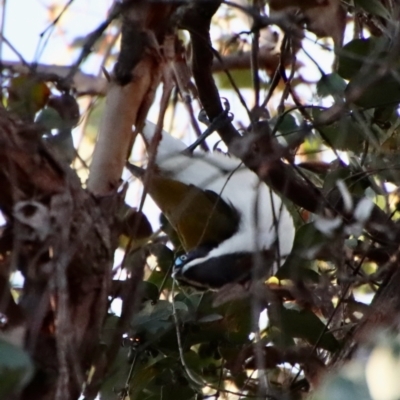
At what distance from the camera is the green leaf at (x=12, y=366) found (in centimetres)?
58

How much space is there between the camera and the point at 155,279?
1300 millimetres

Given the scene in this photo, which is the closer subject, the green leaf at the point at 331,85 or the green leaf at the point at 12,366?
the green leaf at the point at 12,366

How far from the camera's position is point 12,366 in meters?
0.58

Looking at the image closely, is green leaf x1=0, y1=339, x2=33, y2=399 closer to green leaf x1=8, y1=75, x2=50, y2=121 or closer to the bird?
green leaf x1=8, y1=75, x2=50, y2=121

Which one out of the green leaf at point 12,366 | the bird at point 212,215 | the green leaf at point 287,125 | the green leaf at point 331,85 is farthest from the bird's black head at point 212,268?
the green leaf at point 12,366

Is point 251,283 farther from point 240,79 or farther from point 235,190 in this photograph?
point 240,79

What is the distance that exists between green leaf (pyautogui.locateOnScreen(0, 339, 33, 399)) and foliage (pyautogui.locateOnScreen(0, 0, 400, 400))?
2 centimetres

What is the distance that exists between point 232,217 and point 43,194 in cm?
73

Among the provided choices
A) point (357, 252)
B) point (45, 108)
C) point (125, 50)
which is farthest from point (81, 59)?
point (357, 252)

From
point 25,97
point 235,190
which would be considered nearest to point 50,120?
point 25,97

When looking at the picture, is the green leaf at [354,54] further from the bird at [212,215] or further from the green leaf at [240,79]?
the green leaf at [240,79]

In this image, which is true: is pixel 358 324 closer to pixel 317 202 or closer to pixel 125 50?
pixel 317 202

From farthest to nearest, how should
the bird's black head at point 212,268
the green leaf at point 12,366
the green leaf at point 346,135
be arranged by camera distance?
the bird's black head at point 212,268 < the green leaf at point 346,135 < the green leaf at point 12,366

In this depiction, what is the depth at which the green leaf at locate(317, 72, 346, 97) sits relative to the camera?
1043 millimetres
